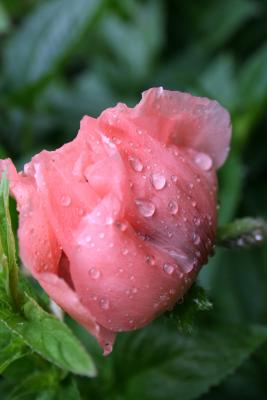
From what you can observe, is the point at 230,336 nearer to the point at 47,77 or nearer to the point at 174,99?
the point at 174,99

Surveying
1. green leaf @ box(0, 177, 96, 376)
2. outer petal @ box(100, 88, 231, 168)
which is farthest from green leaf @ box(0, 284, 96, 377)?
outer petal @ box(100, 88, 231, 168)

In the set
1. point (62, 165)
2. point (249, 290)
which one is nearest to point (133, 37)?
point (249, 290)

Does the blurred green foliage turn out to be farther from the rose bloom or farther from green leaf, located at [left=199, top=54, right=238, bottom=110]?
the rose bloom

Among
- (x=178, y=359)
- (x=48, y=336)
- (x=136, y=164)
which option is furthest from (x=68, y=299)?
(x=178, y=359)

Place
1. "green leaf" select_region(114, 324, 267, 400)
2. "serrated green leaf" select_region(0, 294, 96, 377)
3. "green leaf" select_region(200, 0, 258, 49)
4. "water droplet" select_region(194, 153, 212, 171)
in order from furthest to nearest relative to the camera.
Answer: "green leaf" select_region(200, 0, 258, 49) < "green leaf" select_region(114, 324, 267, 400) < "water droplet" select_region(194, 153, 212, 171) < "serrated green leaf" select_region(0, 294, 96, 377)

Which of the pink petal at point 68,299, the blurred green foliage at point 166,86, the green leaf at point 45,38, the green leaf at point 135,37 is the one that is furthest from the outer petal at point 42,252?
the green leaf at point 135,37

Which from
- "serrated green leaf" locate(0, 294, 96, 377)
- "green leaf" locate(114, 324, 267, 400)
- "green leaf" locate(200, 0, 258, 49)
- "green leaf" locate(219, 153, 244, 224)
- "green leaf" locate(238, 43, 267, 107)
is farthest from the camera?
"green leaf" locate(200, 0, 258, 49)
